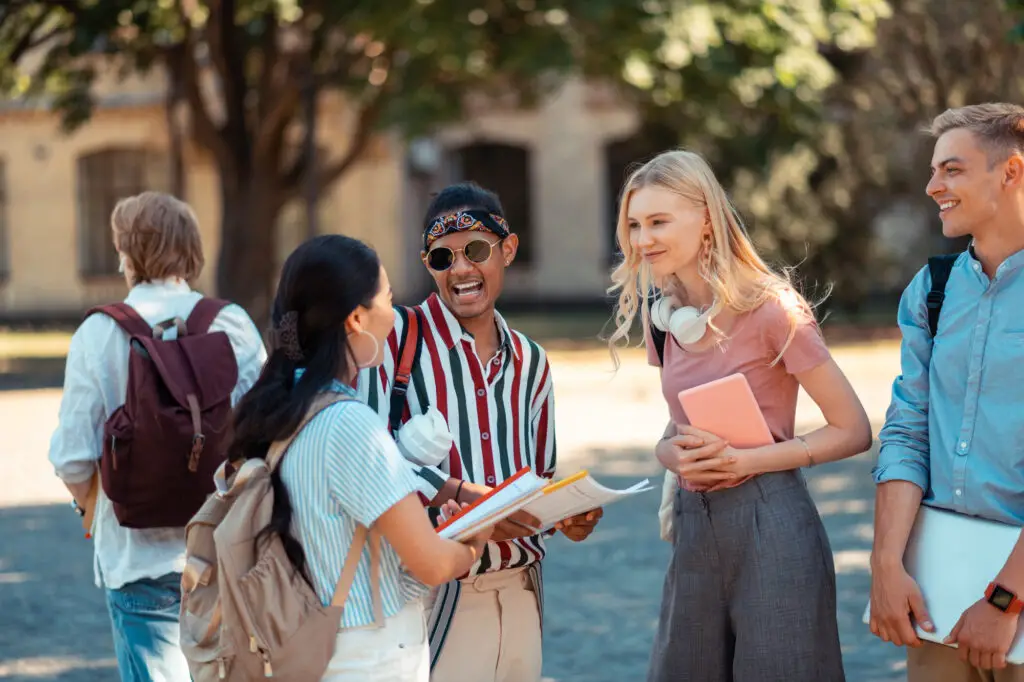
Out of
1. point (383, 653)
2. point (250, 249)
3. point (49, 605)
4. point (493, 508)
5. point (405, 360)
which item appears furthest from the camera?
point (250, 249)

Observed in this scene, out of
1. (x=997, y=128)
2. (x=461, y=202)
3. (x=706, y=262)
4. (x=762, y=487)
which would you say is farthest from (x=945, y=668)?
(x=461, y=202)

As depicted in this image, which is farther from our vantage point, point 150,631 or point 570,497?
point 150,631

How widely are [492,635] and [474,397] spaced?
0.63 metres

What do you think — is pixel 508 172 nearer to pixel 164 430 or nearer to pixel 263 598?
pixel 164 430

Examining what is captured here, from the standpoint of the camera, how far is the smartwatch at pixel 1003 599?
2781 mm

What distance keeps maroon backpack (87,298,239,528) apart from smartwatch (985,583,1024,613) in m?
2.16

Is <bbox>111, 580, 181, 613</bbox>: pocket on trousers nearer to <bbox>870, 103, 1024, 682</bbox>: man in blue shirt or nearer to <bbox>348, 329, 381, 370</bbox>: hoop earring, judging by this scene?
<bbox>348, 329, 381, 370</bbox>: hoop earring

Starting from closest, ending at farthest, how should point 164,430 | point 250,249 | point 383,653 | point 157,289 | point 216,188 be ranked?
point 383,653 → point 164,430 → point 157,289 → point 250,249 → point 216,188

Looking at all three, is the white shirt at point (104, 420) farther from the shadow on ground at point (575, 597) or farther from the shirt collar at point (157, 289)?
the shadow on ground at point (575, 597)

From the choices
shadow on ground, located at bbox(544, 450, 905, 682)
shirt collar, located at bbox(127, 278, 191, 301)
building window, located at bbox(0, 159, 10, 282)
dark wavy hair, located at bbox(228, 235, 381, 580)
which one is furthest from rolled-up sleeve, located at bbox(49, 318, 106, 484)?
building window, located at bbox(0, 159, 10, 282)

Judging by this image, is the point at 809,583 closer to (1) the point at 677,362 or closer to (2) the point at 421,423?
(1) the point at 677,362

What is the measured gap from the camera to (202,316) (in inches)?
159

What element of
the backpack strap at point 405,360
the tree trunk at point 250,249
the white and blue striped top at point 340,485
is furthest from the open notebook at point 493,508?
the tree trunk at point 250,249

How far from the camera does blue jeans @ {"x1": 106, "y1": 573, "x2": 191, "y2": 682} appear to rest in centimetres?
389
